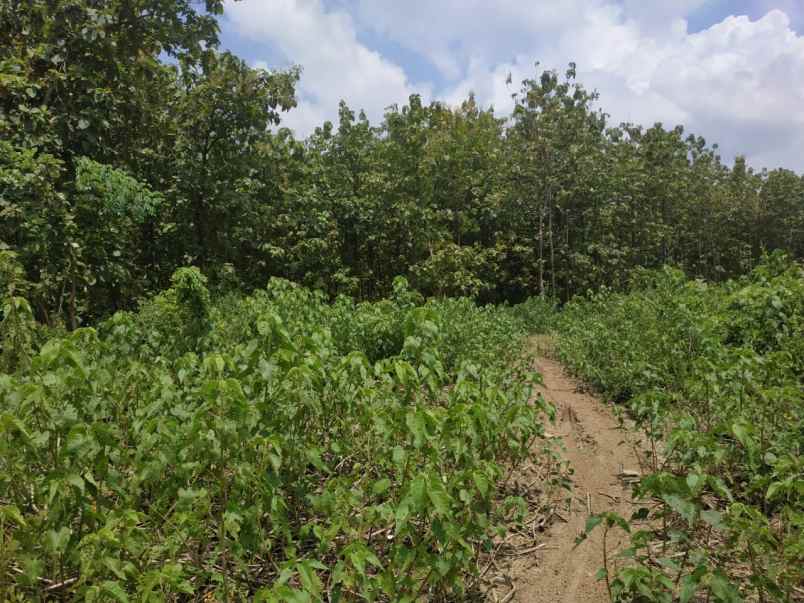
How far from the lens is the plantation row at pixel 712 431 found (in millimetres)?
2080

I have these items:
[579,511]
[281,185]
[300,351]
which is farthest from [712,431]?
[281,185]

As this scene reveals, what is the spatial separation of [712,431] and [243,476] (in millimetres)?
2245

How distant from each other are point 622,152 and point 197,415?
20419 mm

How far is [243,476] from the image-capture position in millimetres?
2256

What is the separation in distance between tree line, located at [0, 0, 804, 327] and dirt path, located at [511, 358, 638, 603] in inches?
167

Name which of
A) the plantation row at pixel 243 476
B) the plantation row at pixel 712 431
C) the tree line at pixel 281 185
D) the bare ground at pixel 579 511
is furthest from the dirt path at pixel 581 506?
the tree line at pixel 281 185

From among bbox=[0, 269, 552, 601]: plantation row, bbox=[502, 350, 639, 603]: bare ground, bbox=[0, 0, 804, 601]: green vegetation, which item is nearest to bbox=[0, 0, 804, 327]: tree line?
bbox=[0, 0, 804, 601]: green vegetation

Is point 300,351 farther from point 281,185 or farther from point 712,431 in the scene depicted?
point 281,185

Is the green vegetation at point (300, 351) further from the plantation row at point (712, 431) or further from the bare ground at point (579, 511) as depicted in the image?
the bare ground at point (579, 511)

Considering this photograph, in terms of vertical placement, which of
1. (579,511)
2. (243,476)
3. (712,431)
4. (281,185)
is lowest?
(579,511)

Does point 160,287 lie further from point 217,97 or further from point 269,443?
point 269,443

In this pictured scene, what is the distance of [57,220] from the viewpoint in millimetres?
6105

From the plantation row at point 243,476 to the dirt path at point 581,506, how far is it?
1.09ft

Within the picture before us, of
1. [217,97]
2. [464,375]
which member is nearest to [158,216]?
[217,97]
